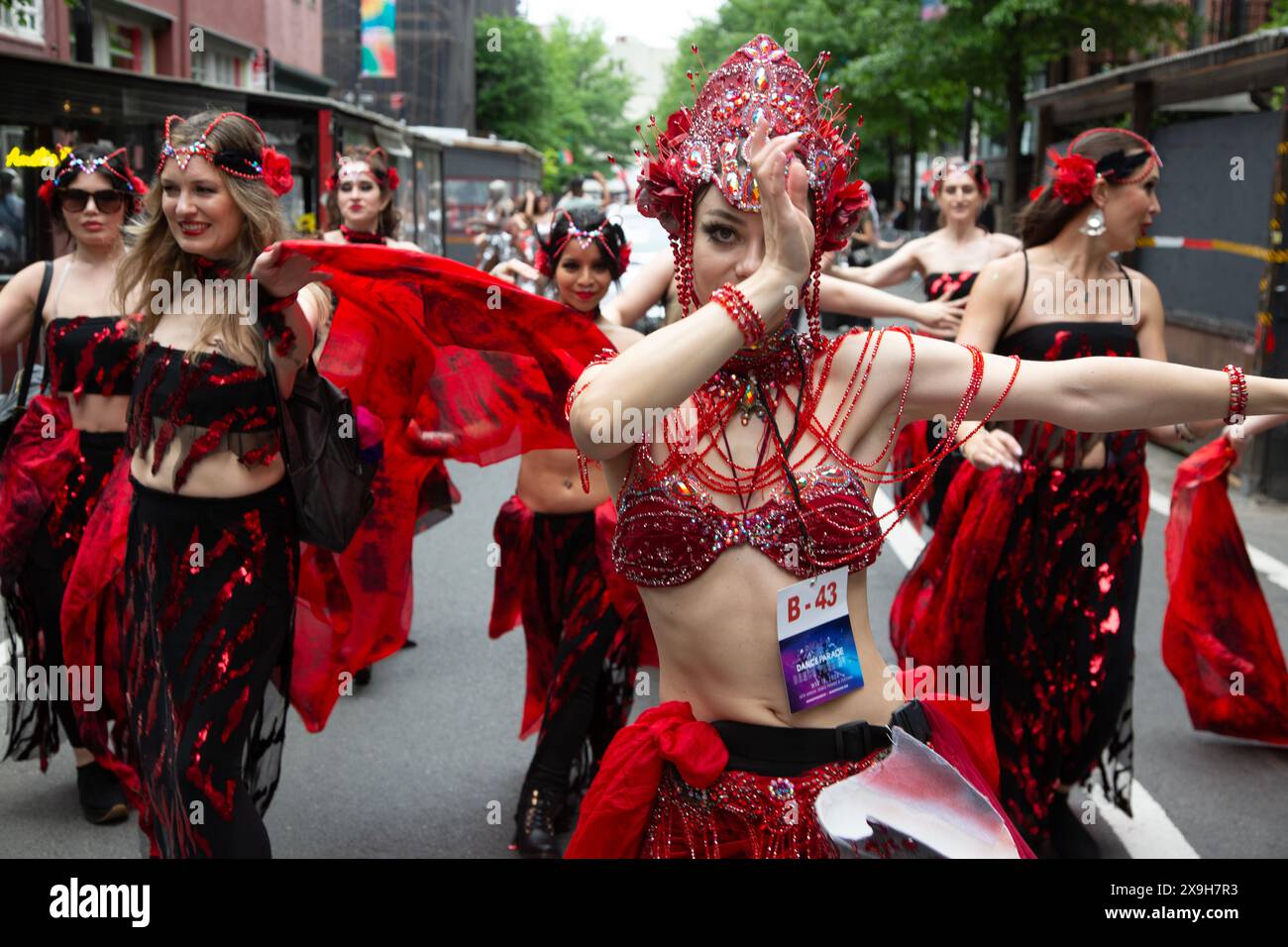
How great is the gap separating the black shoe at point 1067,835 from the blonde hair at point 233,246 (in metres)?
2.86

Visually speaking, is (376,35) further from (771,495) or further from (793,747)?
(793,747)

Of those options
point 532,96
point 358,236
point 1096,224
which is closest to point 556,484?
point 1096,224

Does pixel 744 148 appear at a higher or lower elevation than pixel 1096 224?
higher

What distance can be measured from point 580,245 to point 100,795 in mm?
2522

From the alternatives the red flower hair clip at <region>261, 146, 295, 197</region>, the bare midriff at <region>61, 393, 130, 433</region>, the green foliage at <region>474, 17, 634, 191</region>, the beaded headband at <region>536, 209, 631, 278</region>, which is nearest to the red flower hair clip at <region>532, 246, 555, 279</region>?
the beaded headband at <region>536, 209, 631, 278</region>

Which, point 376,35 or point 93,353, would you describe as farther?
point 376,35

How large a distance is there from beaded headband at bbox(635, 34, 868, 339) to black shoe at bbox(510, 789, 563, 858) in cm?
263

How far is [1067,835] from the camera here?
4.86 meters

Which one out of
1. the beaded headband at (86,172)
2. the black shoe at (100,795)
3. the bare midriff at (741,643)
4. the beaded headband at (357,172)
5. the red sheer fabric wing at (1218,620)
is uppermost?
the beaded headband at (357,172)

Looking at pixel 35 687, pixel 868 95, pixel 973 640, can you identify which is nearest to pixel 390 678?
pixel 35 687

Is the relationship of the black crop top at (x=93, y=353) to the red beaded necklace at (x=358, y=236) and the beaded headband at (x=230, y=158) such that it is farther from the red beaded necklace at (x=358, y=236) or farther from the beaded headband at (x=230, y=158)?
the red beaded necklace at (x=358, y=236)

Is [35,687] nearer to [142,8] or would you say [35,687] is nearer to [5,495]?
[5,495]

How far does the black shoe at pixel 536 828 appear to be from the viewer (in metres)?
4.80

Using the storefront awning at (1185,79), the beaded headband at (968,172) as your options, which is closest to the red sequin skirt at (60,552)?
the beaded headband at (968,172)
